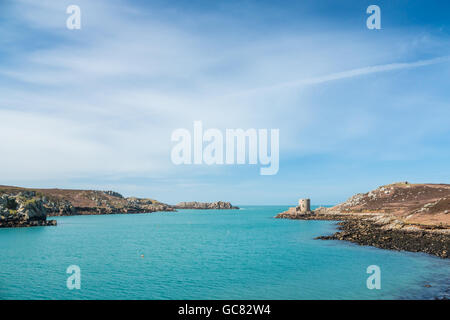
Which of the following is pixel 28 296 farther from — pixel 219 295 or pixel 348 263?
pixel 348 263

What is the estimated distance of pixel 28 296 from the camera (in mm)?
27344

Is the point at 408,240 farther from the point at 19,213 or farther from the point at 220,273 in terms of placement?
the point at 19,213

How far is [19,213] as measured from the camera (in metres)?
108

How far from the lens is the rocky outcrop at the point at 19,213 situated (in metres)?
102

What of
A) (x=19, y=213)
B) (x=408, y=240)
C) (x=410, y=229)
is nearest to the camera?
(x=408, y=240)

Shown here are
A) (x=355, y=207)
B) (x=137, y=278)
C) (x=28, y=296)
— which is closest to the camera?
(x=28, y=296)

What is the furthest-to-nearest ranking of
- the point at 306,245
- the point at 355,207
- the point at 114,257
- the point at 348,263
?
the point at 355,207 → the point at 306,245 → the point at 114,257 → the point at 348,263

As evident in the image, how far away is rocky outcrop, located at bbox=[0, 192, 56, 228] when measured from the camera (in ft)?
335

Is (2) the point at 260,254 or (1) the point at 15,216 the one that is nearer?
(2) the point at 260,254

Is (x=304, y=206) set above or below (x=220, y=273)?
below

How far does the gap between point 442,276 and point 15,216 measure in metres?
119
